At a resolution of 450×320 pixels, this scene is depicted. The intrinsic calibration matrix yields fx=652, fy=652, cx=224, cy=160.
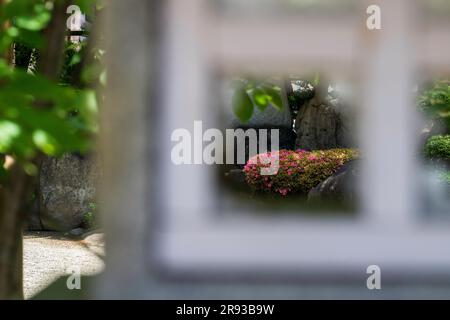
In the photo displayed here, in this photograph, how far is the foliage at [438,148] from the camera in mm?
9055

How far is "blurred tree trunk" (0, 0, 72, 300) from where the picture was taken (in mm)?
2777

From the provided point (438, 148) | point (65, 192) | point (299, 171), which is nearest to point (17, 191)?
point (438, 148)

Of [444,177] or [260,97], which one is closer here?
[260,97]

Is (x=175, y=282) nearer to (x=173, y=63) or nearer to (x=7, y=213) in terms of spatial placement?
(x=7, y=213)

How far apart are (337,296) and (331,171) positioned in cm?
804

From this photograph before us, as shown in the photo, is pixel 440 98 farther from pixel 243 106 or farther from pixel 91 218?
pixel 91 218

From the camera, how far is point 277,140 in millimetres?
14164

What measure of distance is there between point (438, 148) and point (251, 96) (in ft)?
20.9

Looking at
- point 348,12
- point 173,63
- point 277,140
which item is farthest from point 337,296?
point 277,140

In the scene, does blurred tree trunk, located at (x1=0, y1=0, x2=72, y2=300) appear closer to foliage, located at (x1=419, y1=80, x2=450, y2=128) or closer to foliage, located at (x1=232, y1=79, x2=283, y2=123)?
foliage, located at (x1=232, y1=79, x2=283, y2=123)

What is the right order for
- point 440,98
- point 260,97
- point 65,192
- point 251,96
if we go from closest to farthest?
point 260,97, point 251,96, point 440,98, point 65,192

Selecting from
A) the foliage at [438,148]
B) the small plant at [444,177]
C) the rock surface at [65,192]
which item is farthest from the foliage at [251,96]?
the rock surface at [65,192]

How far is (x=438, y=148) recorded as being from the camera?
9.09m
